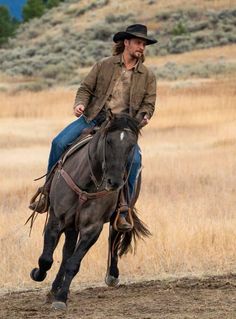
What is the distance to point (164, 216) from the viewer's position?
13383 mm

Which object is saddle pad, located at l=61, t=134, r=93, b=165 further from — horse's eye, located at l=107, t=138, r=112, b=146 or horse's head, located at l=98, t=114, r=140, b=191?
horse's eye, located at l=107, t=138, r=112, b=146

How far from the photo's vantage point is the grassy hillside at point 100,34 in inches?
2320

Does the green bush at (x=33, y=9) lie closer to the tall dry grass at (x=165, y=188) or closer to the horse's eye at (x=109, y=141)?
the tall dry grass at (x=165, y=188)

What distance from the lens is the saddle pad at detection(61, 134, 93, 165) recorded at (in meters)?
9.11

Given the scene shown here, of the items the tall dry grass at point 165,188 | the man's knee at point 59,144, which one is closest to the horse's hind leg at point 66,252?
the man's knee at point 59,144

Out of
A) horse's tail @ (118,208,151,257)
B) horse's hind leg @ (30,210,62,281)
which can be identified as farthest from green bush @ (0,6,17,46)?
horse's hind leg @ (30,210,62,281)

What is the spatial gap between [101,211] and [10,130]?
22790 millimetres

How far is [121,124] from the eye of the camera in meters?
8.17

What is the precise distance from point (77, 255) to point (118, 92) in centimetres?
181

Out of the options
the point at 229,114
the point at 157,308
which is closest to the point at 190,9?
the point at 229,114

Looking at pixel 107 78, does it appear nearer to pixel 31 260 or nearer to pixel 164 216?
pixel 31 260

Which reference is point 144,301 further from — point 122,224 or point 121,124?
point 121,124

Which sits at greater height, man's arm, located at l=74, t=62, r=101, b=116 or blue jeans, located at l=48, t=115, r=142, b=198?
man's arm, located at l=74, t=62, r=101, b=116

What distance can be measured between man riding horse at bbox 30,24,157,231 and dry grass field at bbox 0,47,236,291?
1.77 meters
